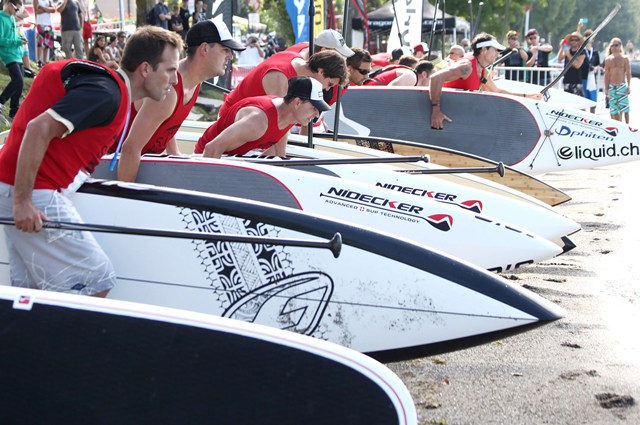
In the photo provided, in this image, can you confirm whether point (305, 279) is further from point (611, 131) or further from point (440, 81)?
point (611, 131)

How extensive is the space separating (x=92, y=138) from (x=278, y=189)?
1740 mm

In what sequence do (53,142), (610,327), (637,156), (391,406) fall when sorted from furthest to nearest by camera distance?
(637,156)
(610,327)
(53,142)
(391,406)

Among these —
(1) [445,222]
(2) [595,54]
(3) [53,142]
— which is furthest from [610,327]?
(2) [595,54]

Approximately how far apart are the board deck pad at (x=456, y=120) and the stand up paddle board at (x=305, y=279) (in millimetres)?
6195

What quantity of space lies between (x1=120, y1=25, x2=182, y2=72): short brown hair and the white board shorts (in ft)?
2.01

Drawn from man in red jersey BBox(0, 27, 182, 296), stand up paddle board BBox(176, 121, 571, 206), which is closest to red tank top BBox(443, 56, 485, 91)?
stand up paddle board BBox(176, 121, 571, 206)

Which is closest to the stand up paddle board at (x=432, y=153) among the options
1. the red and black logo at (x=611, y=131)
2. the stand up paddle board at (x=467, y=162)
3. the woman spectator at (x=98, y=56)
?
the stand up paddle board at (x=467, y=162)

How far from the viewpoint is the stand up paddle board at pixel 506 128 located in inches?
383

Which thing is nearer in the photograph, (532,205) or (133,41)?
(133,41)

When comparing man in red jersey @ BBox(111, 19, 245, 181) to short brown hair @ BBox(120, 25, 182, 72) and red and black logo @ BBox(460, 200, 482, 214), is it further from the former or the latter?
red and black logo @ BBox(460, 200, 482, 214)

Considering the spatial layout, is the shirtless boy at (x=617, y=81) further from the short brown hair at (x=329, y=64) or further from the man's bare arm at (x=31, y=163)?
the man's bare arm at (x=31, y=163)

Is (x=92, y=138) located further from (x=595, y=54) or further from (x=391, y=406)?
(x=595, y=54)

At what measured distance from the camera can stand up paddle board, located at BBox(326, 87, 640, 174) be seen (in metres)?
9.73

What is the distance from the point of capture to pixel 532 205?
6.26 metres
